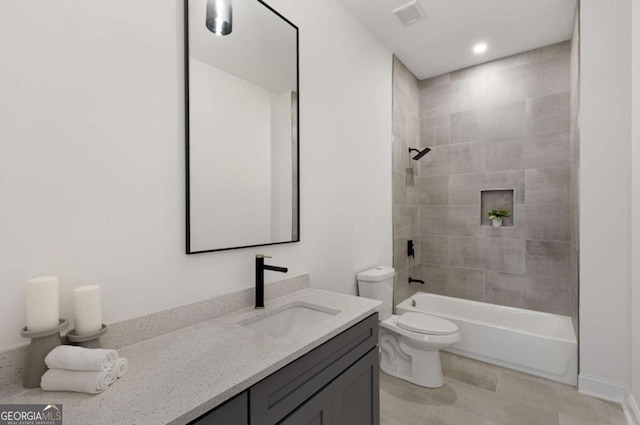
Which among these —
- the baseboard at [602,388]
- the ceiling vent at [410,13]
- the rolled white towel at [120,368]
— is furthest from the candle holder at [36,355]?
the baseboard at [602,388]

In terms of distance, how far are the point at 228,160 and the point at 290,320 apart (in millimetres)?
860

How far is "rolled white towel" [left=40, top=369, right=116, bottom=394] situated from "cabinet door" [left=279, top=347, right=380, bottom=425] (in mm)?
520

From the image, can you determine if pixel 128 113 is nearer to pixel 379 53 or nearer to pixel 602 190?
pixel 379 53

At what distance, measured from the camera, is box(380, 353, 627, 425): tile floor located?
1.85 m

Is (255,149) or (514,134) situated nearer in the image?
(255,149)

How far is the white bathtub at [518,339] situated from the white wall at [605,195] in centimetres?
14

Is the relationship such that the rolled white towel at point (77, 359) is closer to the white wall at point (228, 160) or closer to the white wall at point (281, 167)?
the white wall at point (228, 160)

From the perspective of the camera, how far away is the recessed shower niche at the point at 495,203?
9.82ft

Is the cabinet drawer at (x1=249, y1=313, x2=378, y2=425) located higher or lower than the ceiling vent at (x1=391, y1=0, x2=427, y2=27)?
lower

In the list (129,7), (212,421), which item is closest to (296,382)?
(212,421)

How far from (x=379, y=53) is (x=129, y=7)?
7.08 ft

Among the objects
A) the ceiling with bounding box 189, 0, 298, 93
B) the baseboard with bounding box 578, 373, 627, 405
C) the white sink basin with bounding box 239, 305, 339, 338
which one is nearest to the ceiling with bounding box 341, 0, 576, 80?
the ceiling with bounding box 189, 0, 298, 93

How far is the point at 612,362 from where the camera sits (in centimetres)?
201

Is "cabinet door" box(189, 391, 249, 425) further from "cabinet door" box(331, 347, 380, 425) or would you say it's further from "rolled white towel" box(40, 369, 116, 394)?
"cabinet door" box(331, 347, 380, 425)
